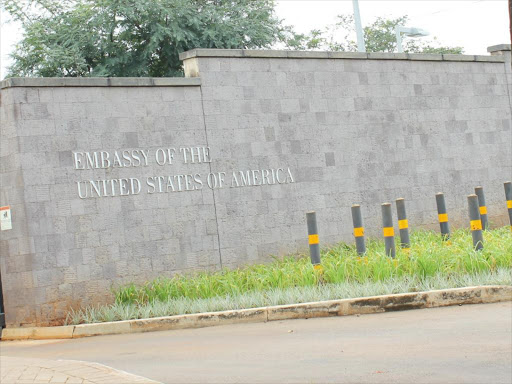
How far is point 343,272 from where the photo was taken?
1231 centimetres

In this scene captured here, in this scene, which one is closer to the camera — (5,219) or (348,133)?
(5,219)

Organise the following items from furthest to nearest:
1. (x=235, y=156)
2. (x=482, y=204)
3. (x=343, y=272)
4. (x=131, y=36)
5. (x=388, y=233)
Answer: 1. (x=131, y=36)
2. (x=482, y=204)
3. (x=235, y=156)
4. (x=388, y=233)
5. (x=343, y=272)

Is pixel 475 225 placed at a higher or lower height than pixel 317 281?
higher

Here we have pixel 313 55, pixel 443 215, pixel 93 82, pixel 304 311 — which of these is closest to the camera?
pixel 304 311

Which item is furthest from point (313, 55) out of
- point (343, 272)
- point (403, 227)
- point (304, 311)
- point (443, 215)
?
point (304, 311)

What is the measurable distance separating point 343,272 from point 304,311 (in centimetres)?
129

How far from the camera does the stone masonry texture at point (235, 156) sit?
12992 mm

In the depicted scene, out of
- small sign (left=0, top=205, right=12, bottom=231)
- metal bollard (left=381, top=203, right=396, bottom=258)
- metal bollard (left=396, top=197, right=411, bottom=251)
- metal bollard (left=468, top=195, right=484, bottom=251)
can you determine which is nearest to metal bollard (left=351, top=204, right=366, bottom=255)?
metal bollard (left=381, top=203, right=396, bottom=258)

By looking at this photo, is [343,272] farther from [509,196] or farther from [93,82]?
[93,82]

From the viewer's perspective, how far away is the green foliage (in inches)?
467

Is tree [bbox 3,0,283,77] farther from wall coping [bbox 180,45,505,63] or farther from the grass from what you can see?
the grass

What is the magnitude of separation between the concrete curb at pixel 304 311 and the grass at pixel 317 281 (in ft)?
0.93

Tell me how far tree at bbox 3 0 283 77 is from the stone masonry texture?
7772 mm

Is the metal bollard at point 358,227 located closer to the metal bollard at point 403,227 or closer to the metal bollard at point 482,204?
the metal bollard at point 403,227
